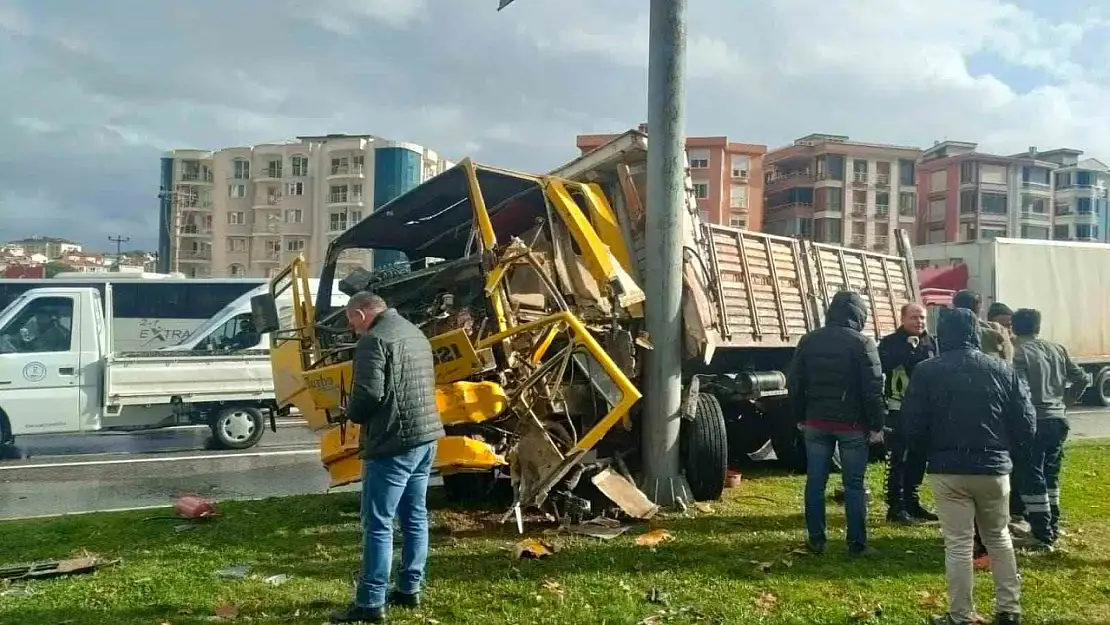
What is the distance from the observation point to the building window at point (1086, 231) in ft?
256

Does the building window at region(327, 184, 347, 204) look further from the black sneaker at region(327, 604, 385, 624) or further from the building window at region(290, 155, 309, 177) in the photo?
the black sneaker at region(327, 604, 385, 624)

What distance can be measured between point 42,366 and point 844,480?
33.9ft

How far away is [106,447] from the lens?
13273 millimetres

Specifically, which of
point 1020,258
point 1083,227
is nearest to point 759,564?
point 1020,258

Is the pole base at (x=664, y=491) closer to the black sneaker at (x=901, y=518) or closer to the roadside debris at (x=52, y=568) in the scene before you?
the black sneaker at (x=901, y=518)

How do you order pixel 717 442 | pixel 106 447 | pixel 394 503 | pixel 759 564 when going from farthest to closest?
pixel 106 447 < pixel 717 442 < pixel 759 564 < pixel 394 503

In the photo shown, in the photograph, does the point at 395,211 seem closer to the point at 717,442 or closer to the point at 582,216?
the point at 582,216

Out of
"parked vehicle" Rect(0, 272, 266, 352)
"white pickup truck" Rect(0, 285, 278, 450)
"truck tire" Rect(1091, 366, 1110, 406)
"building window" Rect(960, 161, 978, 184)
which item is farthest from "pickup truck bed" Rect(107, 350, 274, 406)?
"building window" Rect(960, 161, 978, 184)

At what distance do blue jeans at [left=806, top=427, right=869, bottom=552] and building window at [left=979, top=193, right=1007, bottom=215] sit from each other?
7448 cm

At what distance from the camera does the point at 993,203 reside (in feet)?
240

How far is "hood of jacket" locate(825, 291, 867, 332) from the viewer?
584 cm

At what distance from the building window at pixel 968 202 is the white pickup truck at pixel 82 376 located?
71582 millimetres

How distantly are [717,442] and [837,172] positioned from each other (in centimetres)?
6697

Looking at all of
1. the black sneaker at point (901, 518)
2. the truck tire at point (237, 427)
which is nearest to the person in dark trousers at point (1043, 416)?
the black sneaker at point (901, 518)
